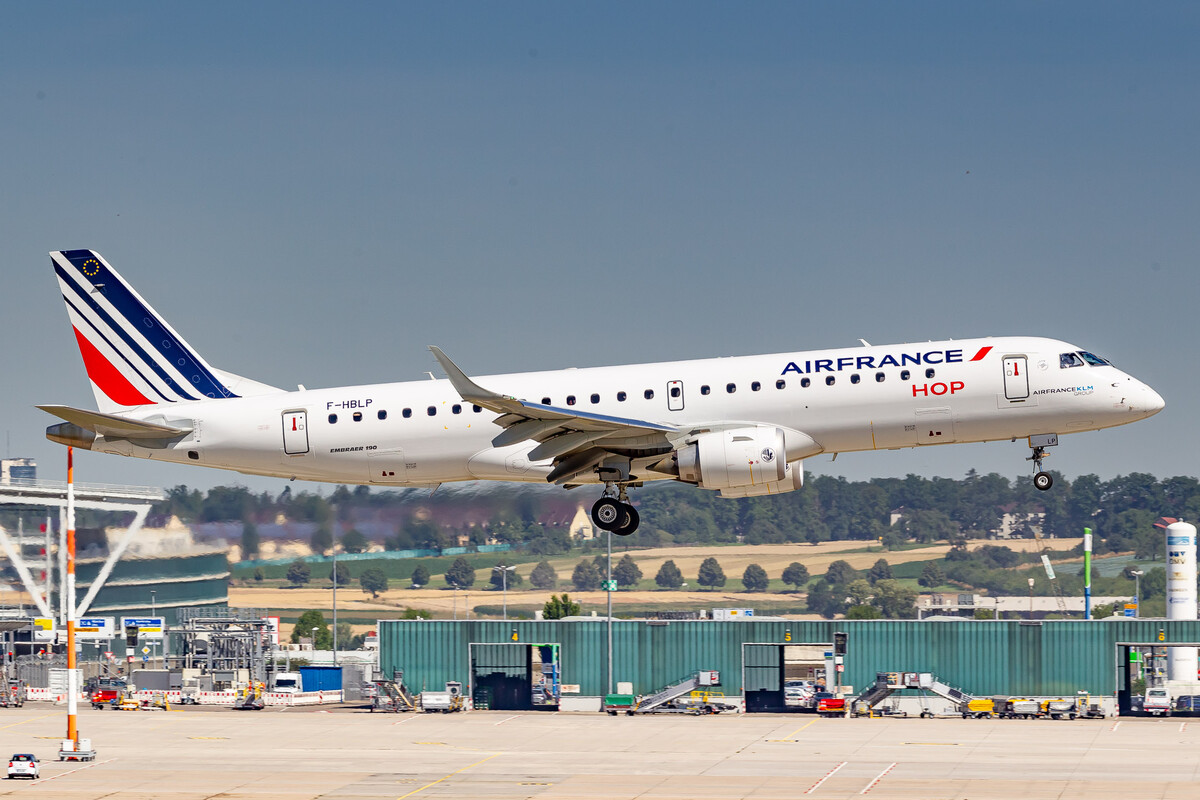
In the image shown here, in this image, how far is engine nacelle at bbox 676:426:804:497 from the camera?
1737 inches

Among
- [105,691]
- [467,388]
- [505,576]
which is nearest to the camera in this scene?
[467,388]

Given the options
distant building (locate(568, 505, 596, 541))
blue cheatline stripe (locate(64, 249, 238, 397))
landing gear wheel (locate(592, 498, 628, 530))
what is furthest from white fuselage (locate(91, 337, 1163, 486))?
distant building (locate(568, 505, 596, 541))

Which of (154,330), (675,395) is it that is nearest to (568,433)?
(675,395)

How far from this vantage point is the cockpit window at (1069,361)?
A: 45.3 meters

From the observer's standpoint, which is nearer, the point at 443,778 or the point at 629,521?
the point at 629,521

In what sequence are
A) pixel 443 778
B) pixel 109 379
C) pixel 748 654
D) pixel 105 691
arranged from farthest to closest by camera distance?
pixel 105 691 → pixel 748 654 → pixel 443 778 → pixel 109 379

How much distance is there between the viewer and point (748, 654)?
90688 mm

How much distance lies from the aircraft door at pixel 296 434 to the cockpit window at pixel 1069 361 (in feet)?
75.5

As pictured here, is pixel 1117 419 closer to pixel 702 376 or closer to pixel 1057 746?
pixel 702 376

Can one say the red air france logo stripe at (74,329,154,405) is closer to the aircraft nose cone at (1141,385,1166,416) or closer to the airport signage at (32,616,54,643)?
the aircraft nose cone at (1141,385,1166,416)

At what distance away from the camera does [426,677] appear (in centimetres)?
9412

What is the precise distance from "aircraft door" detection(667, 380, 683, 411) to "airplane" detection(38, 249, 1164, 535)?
2.1 inches

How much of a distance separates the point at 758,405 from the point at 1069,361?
9344 mm

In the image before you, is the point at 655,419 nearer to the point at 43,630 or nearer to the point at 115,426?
the point at 115,426
